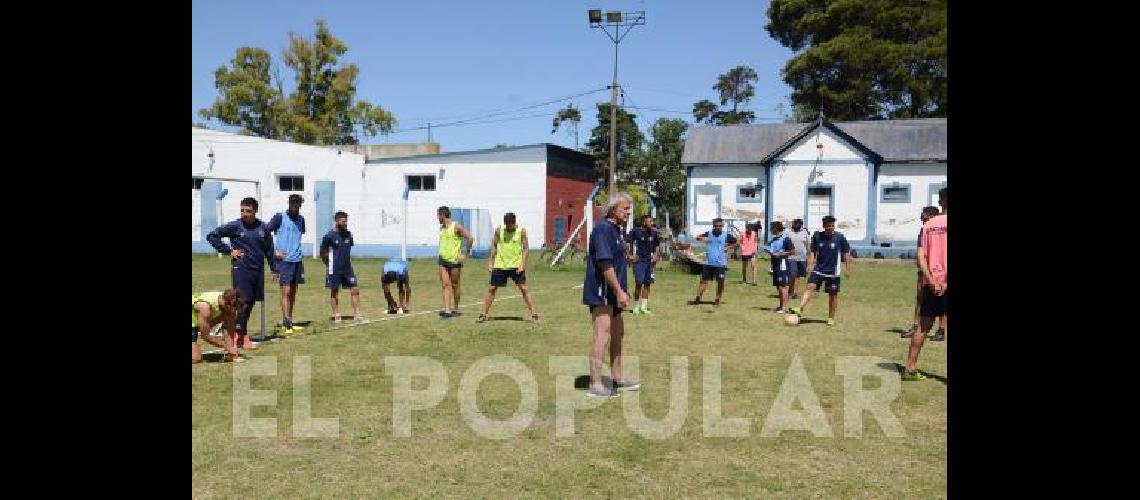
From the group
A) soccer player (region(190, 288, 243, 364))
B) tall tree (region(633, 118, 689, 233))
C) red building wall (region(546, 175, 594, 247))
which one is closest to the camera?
soccer player (region(190, 288, 243, 364))

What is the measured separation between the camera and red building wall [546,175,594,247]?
38969 millimetres

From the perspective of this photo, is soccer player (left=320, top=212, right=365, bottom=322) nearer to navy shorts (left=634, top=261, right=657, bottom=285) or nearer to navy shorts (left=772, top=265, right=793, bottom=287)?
navy shorts (left=634, top=261, right=657, bottom=285)

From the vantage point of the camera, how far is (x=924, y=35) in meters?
45.5

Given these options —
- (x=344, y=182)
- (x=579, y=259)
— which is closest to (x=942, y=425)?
(x=579, y=259)

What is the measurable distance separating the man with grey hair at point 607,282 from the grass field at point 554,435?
419 millimetres

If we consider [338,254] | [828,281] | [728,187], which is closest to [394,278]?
[338,254]

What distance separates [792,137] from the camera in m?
39.4

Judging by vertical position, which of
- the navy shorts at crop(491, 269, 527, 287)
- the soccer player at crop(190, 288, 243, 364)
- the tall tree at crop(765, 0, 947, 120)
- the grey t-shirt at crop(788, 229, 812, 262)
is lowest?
the soccer player at crop(190, 288, 243, 364)

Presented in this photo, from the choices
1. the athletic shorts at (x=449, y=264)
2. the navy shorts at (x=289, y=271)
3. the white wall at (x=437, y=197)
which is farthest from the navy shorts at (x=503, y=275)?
the white wall at (x=437, y=197)

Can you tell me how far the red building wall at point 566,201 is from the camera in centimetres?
3897

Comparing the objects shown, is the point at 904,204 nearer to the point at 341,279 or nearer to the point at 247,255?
the point at 341,279

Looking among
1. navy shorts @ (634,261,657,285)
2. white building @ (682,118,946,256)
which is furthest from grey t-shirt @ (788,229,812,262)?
Result: white building @ (682,118,946,256)

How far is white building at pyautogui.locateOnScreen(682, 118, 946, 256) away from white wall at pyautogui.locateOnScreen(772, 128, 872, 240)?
5cm
